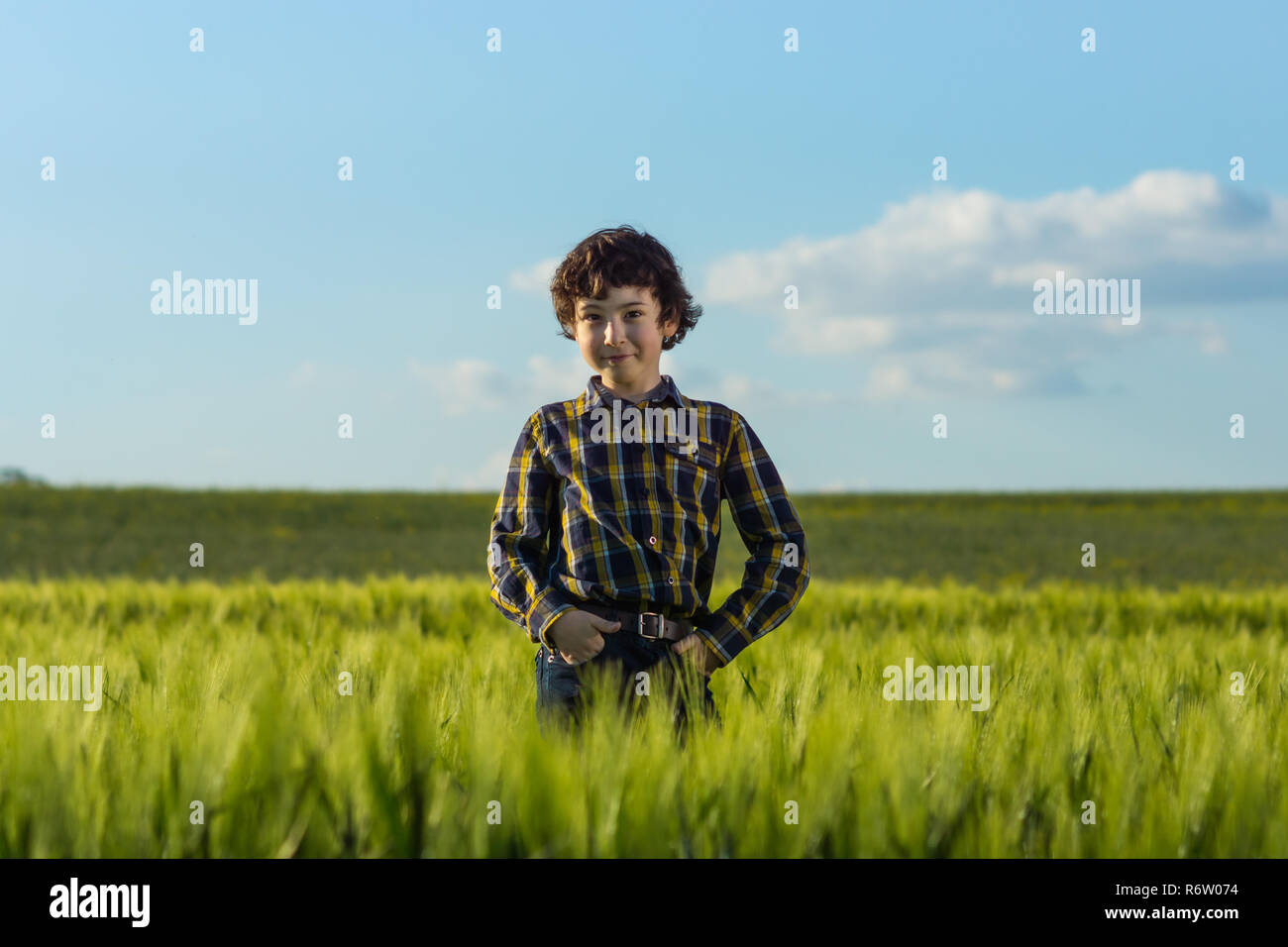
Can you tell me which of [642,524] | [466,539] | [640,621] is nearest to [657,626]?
[640,621]

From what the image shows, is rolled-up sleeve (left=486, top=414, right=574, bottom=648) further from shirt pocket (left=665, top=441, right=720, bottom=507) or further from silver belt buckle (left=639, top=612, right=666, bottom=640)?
shirt pocket (left=665, top=441, right=720, bottom=507)

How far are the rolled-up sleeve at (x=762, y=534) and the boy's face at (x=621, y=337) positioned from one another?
34 centimetres

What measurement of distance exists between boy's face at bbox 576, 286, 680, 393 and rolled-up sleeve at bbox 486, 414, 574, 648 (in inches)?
11.0

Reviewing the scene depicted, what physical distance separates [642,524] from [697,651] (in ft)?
1.20

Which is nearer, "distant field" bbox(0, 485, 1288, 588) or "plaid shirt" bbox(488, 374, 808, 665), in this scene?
"plaid shirt" bbox(488, 374, 808, 665)

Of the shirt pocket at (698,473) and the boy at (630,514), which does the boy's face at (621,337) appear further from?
the shirt pocket at (698,473)

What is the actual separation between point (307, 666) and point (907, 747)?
2.11m

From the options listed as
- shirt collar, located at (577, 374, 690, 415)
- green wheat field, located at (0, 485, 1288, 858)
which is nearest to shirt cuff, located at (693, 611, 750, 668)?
green wheat field, located at (0, 485, 1288, 858)

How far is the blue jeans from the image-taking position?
8.88ft

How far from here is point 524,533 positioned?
9.69 ft

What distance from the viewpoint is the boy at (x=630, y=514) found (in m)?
2.76

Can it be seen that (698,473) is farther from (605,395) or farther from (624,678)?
(624,678)

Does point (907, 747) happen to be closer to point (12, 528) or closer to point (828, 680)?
point (828, 680)
